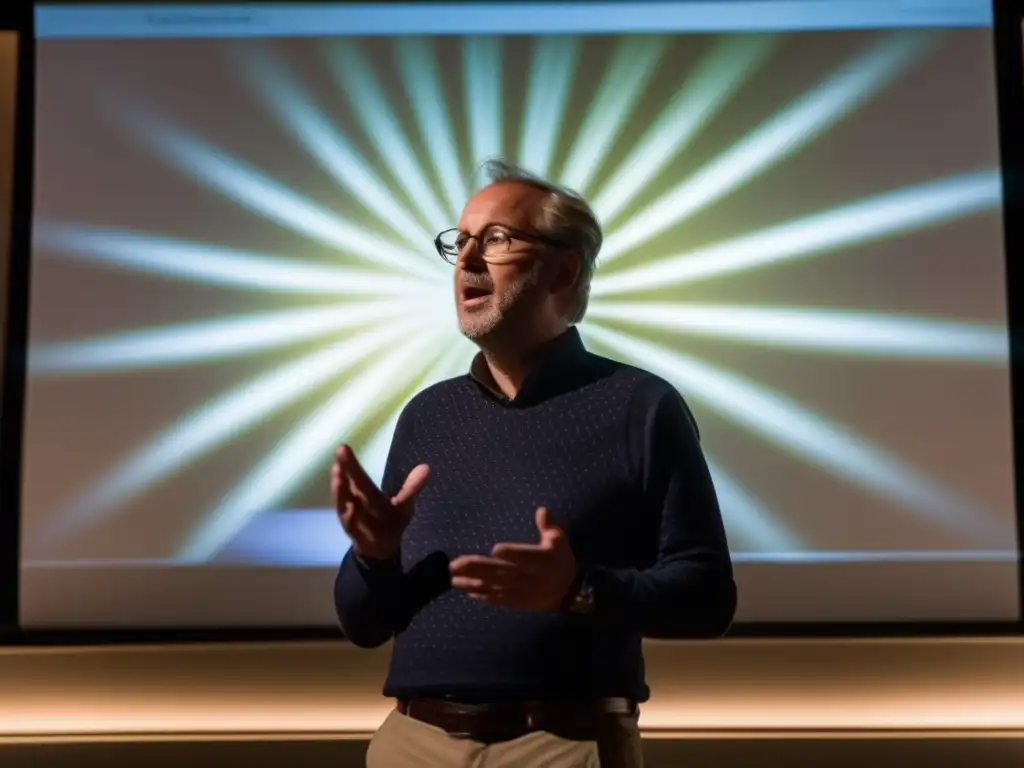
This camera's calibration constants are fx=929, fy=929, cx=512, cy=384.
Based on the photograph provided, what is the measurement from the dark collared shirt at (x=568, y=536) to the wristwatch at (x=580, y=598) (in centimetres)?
4

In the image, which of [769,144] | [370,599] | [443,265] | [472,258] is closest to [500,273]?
[472,258]

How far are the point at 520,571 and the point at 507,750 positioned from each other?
0.91 ft

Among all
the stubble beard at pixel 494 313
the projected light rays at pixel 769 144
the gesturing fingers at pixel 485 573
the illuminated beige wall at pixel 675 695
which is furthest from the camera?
the projected light rays at pixel 769 144

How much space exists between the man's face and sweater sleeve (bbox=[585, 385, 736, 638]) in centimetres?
20

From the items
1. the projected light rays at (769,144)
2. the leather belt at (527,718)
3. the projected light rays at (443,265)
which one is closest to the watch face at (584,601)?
the leather belt at (527,718)

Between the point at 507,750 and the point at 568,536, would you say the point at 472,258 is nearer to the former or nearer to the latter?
the point at 568,536

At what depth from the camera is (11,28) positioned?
2.48 meters

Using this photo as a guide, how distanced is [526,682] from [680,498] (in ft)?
0.90

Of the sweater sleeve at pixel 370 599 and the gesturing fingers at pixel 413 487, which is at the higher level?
the gesturing fingers at pixel 413 487

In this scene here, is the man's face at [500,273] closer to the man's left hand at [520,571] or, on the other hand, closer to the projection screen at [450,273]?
the man's left hand at [520,571]

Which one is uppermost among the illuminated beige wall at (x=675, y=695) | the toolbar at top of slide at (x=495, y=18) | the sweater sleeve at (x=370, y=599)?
the toolbar at top of slide at (x=495, y=18)

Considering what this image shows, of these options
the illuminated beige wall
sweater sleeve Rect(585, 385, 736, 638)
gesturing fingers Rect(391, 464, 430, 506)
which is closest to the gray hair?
sweater sleeve Rect(585, 385, 736, 638)

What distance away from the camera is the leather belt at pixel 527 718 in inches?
41.6

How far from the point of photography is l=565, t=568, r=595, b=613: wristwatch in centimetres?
97
